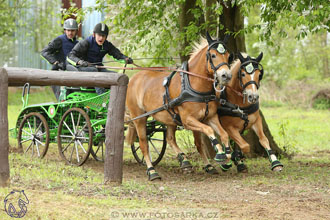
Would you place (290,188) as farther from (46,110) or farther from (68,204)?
(46,110)

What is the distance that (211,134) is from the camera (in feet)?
25.7

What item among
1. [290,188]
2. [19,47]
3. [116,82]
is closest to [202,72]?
[116,82]

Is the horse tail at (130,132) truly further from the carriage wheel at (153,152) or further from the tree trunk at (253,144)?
the tree trunk at (253,144)

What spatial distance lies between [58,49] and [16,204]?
515 centimetres

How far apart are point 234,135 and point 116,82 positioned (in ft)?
7.26

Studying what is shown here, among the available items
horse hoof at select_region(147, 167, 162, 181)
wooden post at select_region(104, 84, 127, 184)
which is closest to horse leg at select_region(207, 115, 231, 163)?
horse hoof at select_region(147, 167, 162, 181)

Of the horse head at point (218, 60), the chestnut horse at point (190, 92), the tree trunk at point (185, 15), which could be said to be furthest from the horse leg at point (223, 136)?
the tree trunk at point (185, 15)

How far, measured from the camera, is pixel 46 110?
9.69 metres

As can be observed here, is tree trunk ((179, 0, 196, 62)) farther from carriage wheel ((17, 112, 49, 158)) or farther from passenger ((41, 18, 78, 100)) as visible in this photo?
carriage wheel ((17, 112, 49, 158))

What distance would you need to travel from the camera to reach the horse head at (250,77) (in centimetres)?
773

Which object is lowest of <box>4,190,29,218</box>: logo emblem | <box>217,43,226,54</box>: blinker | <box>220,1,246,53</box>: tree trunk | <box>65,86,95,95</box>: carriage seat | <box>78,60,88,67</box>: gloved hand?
<box>4,190,29,218</box>: logo emblem

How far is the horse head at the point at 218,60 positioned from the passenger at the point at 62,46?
3.15m

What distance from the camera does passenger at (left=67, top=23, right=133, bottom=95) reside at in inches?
363

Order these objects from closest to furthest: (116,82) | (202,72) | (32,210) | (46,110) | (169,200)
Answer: (32,210), (169,200), (116,82), (202,72), (46,110)
